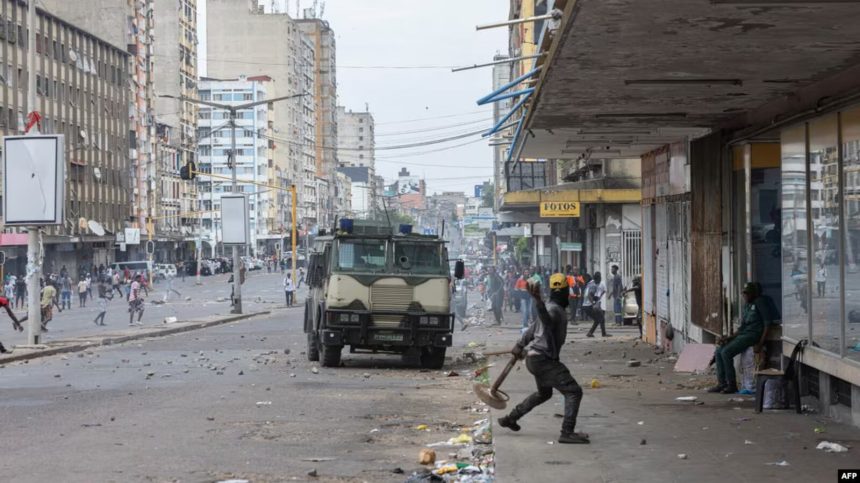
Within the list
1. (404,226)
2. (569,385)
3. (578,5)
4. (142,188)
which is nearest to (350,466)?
(569,385)

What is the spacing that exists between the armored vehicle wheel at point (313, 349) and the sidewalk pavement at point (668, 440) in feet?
22.8

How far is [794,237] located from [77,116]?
3114 inches

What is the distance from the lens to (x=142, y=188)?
10888 centimetres

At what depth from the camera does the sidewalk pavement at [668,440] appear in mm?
9953

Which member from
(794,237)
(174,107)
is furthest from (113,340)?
(174,107)

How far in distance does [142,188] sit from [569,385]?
→ 100624 mm

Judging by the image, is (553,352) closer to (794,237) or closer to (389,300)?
(794,237)

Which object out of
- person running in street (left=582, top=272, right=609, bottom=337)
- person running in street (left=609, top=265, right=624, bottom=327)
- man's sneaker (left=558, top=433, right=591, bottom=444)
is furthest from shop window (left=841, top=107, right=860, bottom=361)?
person running in street (left=609, top=265, right=624, bottom=327)

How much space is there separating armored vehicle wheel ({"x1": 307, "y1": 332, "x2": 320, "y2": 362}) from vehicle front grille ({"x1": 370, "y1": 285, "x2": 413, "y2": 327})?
7.34 ft

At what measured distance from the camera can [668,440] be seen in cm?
1189

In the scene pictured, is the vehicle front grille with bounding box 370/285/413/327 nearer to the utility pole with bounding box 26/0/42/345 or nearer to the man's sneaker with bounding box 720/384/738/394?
the man's sneaker with bounding box 720/384/738/394

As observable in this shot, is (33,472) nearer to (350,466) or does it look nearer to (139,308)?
(350,466)

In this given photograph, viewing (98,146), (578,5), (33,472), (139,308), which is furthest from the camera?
(98,146)

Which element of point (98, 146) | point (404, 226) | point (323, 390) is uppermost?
point (98, 146)
